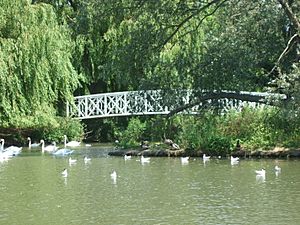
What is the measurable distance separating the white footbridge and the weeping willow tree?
2897 mm

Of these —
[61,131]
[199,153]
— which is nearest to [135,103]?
[199,153]

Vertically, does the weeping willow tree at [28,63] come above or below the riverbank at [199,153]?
above

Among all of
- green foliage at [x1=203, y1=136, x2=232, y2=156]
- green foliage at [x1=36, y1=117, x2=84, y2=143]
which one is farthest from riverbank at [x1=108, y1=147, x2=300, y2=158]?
green foliage at [x1=36, y1=117, x2=84, y2=143]

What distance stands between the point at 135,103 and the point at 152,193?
998cm

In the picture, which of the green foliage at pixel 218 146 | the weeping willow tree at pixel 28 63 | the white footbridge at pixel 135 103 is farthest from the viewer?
the weeping willow tree at pixel 28 63

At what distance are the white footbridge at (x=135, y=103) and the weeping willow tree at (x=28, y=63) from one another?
290cm

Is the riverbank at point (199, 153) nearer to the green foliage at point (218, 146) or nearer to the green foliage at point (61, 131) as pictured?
the green foliage at point (218, 146)

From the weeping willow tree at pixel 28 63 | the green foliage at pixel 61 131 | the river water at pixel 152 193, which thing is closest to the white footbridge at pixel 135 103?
the green foliage at pixel 61 131

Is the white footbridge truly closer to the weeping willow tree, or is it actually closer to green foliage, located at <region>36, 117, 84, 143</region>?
green foliage, located at <region>36, 117, 84, 143</region>

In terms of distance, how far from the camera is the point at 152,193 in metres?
13.2

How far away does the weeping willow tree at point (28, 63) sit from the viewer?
24.2 meters

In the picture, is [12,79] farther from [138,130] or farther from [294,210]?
[294,210]

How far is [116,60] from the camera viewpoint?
2178 centimetres

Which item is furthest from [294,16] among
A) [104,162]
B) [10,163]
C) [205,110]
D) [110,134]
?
[110,134]
